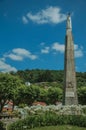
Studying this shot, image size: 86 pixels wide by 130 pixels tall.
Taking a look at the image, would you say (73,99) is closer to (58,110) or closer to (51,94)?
(58,110)

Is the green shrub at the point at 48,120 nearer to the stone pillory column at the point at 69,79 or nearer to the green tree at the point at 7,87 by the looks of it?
the stone pillory column at the point at 69,79

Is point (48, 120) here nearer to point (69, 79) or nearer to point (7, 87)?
point (69, 79)

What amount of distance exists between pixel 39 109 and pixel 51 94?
4611cm

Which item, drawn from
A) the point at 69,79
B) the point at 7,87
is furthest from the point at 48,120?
the point at 7,87

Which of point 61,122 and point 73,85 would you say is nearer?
point 61,122

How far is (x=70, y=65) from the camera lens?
31.4 metres

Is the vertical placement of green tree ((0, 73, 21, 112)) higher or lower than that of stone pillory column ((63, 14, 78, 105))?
higher

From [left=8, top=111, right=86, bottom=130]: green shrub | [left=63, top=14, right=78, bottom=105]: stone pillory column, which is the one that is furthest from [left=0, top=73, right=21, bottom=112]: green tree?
[left=8, top=111, right=86, bottom=130]: green shrub

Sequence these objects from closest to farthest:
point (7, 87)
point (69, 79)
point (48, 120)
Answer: point (48, 120) < point (69, 79) < point (7, 87)

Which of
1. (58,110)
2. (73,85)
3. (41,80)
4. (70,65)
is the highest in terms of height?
(41,80)

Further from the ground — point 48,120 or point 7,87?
point 7,87

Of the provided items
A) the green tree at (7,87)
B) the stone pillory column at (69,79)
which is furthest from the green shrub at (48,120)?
the green tree at (7,87)

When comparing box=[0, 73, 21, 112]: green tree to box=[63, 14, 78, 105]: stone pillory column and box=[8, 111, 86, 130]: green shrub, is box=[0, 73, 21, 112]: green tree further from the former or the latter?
box=[8, 111, 86, 130]: green shrub

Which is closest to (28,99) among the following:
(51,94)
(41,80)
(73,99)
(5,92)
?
(51,94)
